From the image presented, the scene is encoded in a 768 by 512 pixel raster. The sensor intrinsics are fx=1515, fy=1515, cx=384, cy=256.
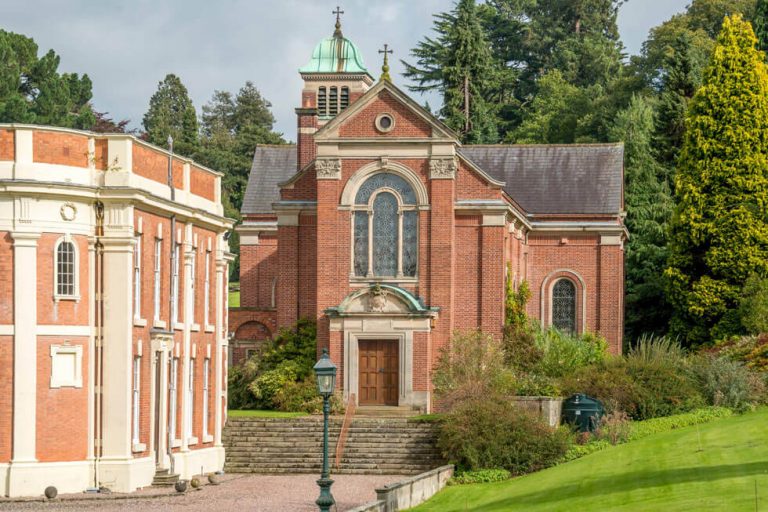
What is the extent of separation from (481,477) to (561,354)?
12543 millimetres

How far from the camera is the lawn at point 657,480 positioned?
→ 25.2 m

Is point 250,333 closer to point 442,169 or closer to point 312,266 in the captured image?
point 312,266

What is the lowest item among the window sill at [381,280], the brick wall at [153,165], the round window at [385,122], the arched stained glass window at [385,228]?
the window sill at [381,280]

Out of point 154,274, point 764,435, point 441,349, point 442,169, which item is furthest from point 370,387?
point 764,435

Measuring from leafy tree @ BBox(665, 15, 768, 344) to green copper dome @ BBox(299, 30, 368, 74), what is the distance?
20826 millimetres

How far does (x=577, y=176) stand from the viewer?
2320 inches

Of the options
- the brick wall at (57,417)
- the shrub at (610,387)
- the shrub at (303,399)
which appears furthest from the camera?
the shrub at (303,399)

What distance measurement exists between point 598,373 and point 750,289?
31.6 feet

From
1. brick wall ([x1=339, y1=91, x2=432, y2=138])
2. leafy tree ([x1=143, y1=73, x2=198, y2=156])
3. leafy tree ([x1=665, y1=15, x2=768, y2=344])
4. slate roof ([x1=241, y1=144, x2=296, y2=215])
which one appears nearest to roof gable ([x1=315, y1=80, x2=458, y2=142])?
brick wall ([x1=339, y1=91, x2=432, y2=138])

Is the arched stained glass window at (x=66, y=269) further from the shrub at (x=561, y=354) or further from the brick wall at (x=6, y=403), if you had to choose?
the shrub at (x=561, y=354)

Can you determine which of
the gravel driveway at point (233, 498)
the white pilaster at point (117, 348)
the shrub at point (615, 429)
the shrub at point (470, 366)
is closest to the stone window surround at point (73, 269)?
the white pilaster at point (117, 348)

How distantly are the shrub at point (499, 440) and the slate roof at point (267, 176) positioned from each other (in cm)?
2427

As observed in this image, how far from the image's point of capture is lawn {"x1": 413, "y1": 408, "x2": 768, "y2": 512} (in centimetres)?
2522

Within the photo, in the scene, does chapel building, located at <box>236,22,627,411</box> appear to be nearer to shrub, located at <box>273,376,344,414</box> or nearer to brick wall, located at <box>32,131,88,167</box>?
shrub, located at <box>273,376,344,414</box>
